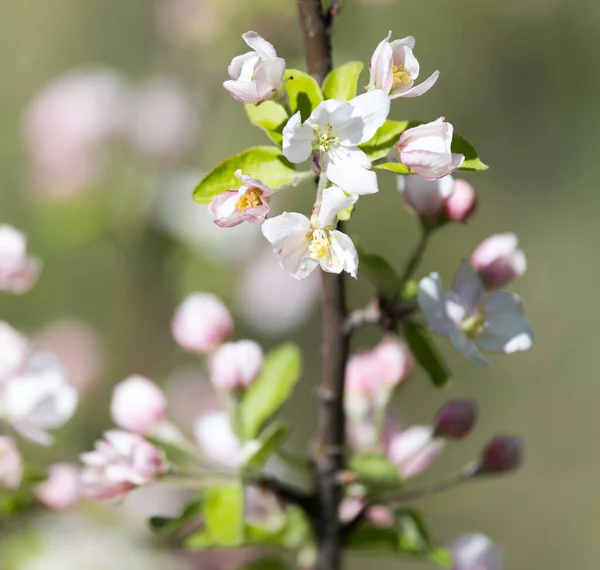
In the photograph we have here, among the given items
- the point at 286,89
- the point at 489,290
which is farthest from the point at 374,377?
the point at 286,89

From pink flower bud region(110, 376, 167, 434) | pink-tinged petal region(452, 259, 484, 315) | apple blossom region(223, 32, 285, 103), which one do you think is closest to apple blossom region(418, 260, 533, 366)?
pink-tinged petal region(452, 259, 484, 315)

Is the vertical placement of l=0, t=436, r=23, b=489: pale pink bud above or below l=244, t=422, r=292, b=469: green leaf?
below

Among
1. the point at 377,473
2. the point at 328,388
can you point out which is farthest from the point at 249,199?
the point at 377,473

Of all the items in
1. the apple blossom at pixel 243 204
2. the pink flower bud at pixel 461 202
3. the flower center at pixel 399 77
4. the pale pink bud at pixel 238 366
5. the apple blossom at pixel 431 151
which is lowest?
the pale pink bud at pixel 238 366

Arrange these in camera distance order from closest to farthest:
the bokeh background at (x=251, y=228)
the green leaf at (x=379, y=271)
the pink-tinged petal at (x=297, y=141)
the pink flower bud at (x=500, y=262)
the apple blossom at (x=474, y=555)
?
the pink-tinged petal at (x=297, y=141) < the green leaf at (x=379, y=271) < the pink flower bud at (x=500, y=262) < the apple blossom at (x=474, y=555) < the bokeh background at (x=251, y=228)

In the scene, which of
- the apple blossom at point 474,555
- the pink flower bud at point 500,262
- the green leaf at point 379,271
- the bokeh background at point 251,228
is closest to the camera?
the green leaf at point 379,271

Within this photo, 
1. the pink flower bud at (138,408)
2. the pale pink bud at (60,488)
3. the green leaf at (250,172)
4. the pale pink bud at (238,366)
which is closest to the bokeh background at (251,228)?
the pale pink bud at (60,488)

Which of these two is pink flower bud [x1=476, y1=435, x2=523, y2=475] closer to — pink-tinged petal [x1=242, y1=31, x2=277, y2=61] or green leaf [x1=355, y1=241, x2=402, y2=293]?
green leaf [x1=355, y1=241, x2=402, y2=293]

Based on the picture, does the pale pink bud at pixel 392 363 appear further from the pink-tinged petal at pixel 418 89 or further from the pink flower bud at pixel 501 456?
the pink-tinged petal at pixel 418 89
